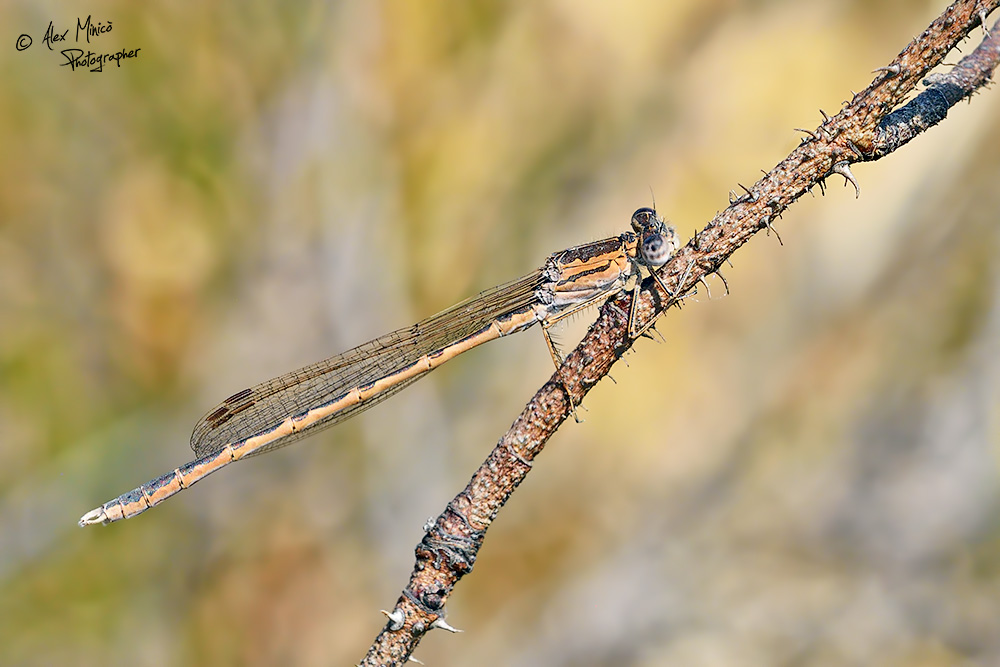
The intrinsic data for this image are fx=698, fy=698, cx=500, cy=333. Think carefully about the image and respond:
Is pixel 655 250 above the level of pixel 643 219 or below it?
below

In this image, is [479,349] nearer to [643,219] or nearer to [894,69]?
[643,219]

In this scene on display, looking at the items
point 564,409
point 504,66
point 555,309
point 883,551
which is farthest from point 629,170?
point 564,409

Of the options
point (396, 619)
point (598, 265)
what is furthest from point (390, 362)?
point (396, 619)

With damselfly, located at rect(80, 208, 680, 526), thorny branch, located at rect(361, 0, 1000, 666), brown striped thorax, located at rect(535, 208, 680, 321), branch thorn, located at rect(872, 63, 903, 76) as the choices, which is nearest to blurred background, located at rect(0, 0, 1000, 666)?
damselfly, located at rect(80, 208, 680, 526)

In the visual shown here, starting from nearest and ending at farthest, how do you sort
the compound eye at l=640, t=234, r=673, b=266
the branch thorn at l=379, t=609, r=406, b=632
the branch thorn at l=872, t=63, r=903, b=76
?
the branch thorn at l=872, t=63, r=903, b=76, the branch thorn at l=379, t=609, r=406, b=632, the compound eye at l=640, t=234, r=673, b=266

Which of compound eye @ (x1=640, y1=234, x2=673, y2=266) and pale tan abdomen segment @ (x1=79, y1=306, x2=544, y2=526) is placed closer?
compound eye @ (x1=640, y1=234, x2=673, y2=266)

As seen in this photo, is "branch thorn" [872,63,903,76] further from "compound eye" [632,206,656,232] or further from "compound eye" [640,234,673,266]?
"compound eye" [632,206,656,232]

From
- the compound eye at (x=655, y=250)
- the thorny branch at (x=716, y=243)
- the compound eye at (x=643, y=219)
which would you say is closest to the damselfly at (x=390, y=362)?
the compound eye at (x=643, y=219)
